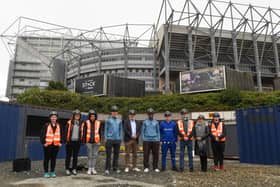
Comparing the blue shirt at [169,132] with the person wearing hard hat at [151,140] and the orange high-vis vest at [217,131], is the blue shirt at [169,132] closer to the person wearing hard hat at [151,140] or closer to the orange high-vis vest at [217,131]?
the person wearing hard hat at [151,140]

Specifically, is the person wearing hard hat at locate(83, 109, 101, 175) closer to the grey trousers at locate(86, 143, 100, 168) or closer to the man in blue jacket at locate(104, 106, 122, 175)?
the grey trousers at locate(86, 143, 100, 168)

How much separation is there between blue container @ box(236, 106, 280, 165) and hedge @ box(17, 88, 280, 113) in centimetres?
1543

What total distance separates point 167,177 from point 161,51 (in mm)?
40173

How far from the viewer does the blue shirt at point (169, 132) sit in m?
7.59

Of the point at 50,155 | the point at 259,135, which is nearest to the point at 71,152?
the point at 50,155

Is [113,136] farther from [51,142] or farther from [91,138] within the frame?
[51,142]

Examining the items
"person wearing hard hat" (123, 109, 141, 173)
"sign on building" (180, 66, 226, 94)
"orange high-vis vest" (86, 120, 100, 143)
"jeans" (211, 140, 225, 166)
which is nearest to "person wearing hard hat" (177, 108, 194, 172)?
"jeans" (211, 140, 225, 166)

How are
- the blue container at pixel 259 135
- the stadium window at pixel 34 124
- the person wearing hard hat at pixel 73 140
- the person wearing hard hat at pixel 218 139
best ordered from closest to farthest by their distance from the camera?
the person wearing hard hat at pixel 73 140 < the person wearing hard hat at pixel 218 139 < the blue container at pixel 259 135 < the stadium window at pixel 34 124

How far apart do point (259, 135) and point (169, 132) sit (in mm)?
4195

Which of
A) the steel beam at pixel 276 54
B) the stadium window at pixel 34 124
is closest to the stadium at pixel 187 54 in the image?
the steel beam at pixel 276 54

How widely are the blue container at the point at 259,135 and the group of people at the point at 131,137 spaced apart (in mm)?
2445

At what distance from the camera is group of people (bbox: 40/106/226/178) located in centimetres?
681

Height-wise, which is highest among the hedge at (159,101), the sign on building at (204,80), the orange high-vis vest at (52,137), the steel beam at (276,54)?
the steel beam at (276,54)

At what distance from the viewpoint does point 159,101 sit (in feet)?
88.1
